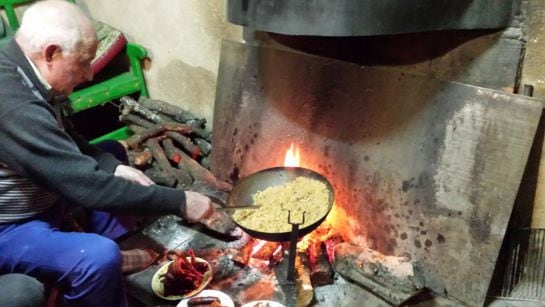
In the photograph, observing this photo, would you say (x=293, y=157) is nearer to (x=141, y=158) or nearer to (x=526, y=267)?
(x=141, y=158)

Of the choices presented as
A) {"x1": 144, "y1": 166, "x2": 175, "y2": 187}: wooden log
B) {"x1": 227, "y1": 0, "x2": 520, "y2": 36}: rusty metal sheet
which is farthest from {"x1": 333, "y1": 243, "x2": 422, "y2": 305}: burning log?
{"x1": 144, "y1": 166, "x2": 175, "y2": 187}: wooden log

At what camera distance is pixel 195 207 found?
266cm

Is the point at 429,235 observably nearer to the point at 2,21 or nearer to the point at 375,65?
the point at 375,65

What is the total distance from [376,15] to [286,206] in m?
1.16

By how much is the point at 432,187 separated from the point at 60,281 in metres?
1.95

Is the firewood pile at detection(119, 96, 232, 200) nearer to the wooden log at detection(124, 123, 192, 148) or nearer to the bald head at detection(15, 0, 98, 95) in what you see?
the wooden log at detection(124, 123, 192, 148)

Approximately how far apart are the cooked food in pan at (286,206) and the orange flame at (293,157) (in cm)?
24

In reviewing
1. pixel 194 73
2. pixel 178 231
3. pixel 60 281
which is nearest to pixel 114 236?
pixel 178 231

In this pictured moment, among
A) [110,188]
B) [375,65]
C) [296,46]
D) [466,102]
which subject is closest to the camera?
[110,188]

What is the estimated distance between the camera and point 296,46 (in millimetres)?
3404

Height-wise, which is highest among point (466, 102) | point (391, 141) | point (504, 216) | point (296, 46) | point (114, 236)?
point (296, 46)

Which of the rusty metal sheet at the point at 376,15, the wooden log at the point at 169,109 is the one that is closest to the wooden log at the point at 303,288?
the rusty metal sheet at the point at 376,15

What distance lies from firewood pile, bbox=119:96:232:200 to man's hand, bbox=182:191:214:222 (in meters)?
0.97

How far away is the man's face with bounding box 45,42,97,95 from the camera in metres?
2.49
